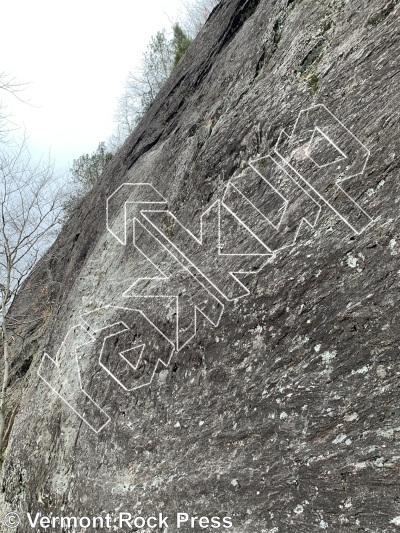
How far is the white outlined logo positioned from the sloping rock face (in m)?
0.02

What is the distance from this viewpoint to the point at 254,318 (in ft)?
11.3

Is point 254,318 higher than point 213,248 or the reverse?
the reverse

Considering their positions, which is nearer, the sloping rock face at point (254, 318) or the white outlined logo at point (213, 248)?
the sloping rock face at point (254, 318)

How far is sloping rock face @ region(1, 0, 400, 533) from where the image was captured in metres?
2.72

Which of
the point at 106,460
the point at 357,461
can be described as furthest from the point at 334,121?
the point at 106,460

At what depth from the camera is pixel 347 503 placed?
250 cm

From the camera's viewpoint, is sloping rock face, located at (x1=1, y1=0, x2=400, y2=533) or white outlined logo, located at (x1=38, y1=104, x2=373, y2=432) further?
white outlined logo, located at (x1=38, y1=104, x2=373, y2=432)

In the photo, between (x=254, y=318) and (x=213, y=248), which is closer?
(x=254, y=318)

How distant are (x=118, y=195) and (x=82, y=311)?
221cm

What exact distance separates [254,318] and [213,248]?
1.08 m

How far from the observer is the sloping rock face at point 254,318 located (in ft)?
8.91

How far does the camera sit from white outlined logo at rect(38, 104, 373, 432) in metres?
3.51

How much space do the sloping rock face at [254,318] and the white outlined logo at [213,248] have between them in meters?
0.02

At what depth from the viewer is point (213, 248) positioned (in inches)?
168
